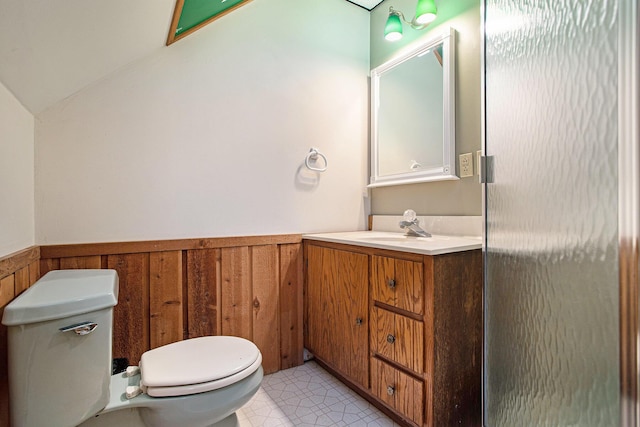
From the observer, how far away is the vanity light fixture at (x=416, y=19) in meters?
1.70

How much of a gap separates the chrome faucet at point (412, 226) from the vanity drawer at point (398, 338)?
48 centimetres

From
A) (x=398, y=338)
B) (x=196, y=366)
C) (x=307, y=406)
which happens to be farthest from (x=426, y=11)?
(x=307, y=406)

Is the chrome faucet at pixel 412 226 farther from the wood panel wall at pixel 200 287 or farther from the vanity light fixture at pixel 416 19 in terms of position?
the vanity light fixture at pixel 416 19

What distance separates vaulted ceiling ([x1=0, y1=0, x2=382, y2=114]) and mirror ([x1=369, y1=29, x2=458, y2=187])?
51.1 inches

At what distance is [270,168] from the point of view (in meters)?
1.84

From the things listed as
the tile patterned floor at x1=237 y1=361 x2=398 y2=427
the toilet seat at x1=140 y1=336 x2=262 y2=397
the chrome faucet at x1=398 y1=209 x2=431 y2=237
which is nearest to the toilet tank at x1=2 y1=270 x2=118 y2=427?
the toilet seat at x1=140 y1=336 x2=262 y2=397

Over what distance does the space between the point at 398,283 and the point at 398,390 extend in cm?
43

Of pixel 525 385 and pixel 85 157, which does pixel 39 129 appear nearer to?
pixel 85 157

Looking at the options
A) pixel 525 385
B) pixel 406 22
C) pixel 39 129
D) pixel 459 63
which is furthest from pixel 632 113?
pixel 39 129

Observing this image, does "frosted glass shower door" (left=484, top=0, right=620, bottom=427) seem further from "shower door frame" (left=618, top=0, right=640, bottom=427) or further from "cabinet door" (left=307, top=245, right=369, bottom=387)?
"cabinet door" (left=307, top=245, right=369, bottom=387)

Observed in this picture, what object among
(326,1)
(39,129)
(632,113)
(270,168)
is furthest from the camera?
(326,1)

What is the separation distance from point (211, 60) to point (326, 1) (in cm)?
90

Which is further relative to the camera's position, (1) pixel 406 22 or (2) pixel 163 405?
(1) pixel 406 22

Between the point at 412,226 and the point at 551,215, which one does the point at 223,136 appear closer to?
the point at 412,226
